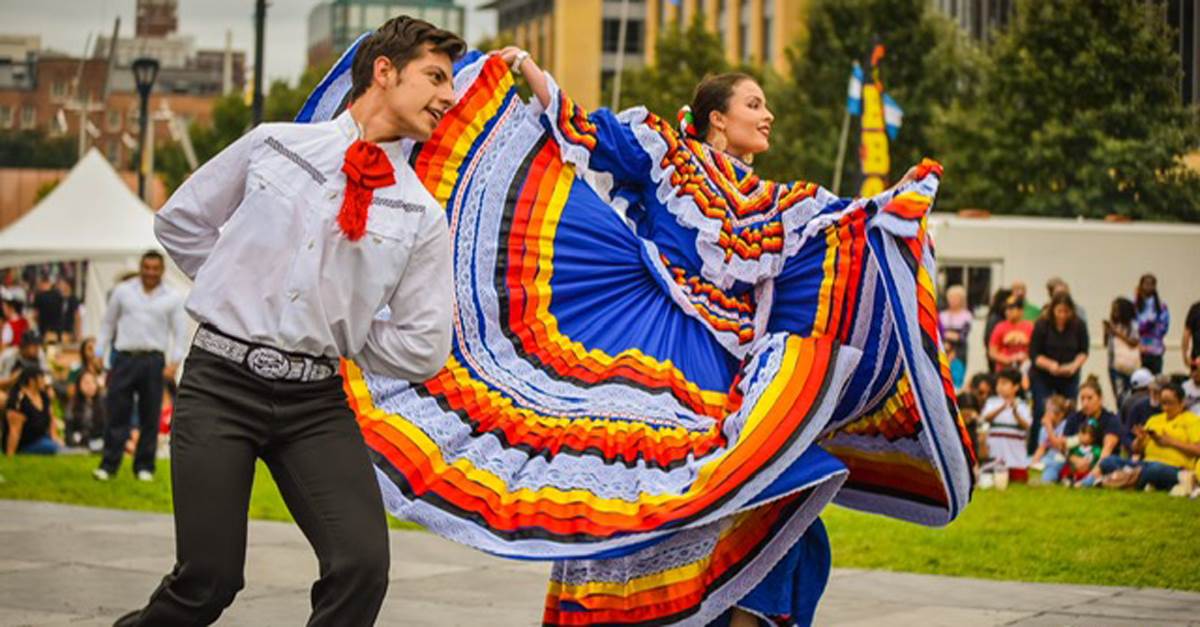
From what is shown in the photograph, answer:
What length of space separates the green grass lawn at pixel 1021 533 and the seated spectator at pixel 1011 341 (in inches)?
114

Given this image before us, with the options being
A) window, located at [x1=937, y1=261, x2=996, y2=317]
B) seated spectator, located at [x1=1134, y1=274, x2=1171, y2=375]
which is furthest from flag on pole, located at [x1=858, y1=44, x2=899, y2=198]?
seated spectator, located at [x1=1134, y1=274, x2=1171, y2=375]

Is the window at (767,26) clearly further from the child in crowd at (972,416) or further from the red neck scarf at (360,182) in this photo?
the red neck scarf at (360,182)

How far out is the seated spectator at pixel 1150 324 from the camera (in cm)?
1666

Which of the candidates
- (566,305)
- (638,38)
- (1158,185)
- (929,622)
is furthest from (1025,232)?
(638,38)

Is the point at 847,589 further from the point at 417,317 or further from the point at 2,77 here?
the point at 2,77

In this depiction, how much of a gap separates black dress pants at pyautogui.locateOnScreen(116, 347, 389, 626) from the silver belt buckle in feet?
0.06

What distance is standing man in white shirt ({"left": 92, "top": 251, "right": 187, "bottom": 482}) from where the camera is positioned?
581 inches

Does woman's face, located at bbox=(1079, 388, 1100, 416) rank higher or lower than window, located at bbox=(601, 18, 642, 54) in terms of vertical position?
lower

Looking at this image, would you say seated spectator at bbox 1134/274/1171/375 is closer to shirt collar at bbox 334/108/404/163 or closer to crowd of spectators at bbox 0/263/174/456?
crowd of spectators at bbox 0/263/174/456

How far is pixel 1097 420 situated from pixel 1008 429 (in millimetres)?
677

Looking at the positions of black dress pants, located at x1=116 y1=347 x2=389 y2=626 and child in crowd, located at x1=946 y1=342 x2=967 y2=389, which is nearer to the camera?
black dress pants, located at x1=116 y1=347 x2=389 y2=626

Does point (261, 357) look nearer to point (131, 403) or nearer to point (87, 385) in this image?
point (131, 403)

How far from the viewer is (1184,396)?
13633 mm

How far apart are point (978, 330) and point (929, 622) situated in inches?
538
